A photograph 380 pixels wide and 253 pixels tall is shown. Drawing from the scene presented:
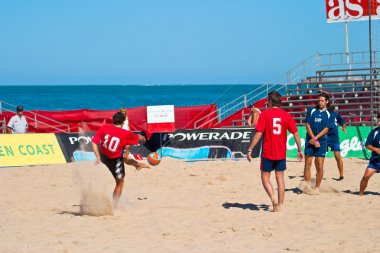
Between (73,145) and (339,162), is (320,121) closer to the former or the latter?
(339,162)

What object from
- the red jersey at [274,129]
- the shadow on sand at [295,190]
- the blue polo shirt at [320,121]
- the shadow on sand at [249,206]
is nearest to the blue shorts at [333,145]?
the shadow on sand at [295,190]

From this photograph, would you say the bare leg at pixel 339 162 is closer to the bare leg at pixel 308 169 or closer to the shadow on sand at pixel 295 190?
the shadow on sand at pixel 295 190

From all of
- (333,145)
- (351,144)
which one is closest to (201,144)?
(351,144)

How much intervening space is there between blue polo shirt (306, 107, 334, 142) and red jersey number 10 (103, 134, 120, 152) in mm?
3301

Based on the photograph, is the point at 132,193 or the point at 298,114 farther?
the point at 298,114

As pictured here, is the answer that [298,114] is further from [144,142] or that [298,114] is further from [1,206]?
[1,206]

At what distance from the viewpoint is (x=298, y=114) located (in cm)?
2214

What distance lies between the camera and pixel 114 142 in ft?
30.0

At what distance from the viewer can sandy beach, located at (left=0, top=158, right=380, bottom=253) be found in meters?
7.38

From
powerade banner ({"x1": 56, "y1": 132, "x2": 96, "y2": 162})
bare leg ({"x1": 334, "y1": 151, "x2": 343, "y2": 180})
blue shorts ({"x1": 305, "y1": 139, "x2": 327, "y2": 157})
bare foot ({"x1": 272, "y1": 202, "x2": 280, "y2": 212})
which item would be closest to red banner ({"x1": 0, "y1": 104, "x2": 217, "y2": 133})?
powerade banner ({"x1": 56, "y1": 132, "x2": 96, "y2": 162})

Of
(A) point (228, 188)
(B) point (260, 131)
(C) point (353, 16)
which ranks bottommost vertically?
(A) point (228, 188)

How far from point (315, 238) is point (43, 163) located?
31.3 ft

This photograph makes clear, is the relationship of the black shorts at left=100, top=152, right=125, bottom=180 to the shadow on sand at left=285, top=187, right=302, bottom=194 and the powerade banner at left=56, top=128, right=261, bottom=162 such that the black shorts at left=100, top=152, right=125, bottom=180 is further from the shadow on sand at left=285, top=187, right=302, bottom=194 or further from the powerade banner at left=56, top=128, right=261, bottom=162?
the powerade banner at left=56, top=128, right=261, bottom=162

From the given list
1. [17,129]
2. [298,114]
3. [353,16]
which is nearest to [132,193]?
[17,129]
